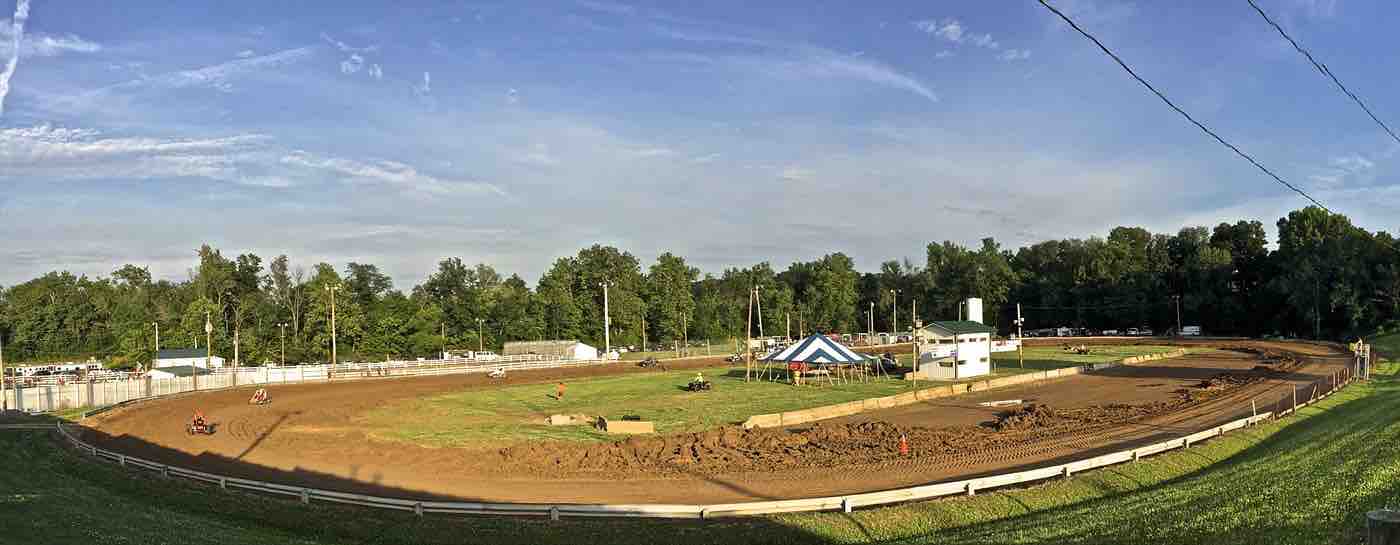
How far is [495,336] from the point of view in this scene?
132 metres

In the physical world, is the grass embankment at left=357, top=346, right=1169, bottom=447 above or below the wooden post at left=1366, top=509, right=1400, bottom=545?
below

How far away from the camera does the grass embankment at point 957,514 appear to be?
12.0m

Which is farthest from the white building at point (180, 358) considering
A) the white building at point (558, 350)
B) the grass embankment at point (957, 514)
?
the grass embankment at point (957, 514)

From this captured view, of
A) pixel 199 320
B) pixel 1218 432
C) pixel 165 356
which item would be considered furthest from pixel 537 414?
pixel 199 320

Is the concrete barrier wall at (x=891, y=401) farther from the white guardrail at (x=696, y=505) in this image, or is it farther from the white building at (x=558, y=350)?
the white building at (x=558, y=350)

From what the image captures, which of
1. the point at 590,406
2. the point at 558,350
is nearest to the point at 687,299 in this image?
the point at 558,350

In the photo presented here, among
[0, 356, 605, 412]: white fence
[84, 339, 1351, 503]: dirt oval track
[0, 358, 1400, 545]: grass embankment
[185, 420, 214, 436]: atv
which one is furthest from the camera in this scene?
[0, 356, 605, 412]: white fence

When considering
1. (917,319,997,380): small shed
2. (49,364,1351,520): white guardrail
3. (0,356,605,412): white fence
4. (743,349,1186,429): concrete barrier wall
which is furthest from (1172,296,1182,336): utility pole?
(49,364,1351,520): white guardrail

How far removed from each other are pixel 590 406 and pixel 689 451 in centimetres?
1776

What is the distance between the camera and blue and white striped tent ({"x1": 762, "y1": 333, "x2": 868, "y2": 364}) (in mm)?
56153

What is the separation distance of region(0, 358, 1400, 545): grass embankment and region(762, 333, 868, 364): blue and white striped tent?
29.6 m

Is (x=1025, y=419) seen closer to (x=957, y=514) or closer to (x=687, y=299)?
(x=957, y=514)

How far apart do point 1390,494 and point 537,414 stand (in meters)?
36.9

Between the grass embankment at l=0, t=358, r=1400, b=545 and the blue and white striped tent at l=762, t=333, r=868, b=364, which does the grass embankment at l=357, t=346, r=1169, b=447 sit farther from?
the grass embankment at l=0, t=358, r=1400, b=545
